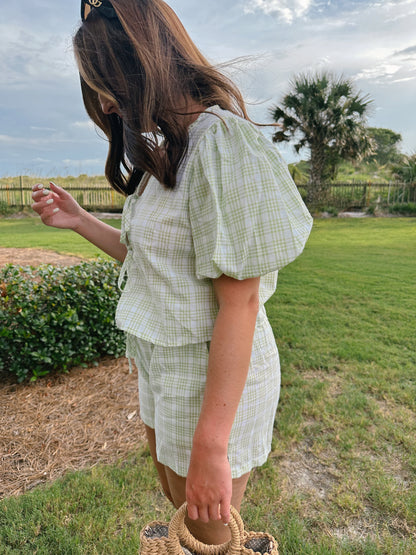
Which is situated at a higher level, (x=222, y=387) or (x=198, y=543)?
(x=222, y=387)

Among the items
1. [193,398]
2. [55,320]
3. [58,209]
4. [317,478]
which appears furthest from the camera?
[55,320]

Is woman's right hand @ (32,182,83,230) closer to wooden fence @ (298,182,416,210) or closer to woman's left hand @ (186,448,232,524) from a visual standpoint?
woman's left hand @ (186,448,232,524)

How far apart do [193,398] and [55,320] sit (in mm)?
2788

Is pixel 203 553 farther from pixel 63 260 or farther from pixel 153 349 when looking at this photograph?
pixel 63 260

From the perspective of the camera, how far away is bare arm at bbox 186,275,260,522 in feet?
3.02

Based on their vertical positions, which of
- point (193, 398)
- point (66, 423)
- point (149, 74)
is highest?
point (149, 74)

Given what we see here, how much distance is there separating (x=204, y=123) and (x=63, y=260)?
22.7ft

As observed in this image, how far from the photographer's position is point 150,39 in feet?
3.35

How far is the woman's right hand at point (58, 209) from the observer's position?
1.63 metres

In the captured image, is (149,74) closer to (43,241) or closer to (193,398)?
(193,398)

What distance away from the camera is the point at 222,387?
92 cm

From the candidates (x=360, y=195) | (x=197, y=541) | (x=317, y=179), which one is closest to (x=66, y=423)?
(x=197, y=541)

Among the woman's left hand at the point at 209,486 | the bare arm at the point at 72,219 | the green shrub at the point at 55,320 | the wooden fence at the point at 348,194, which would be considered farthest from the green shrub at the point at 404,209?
the woman's left hand at the point at 209,486

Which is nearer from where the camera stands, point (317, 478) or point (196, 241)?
point (196, 241)
